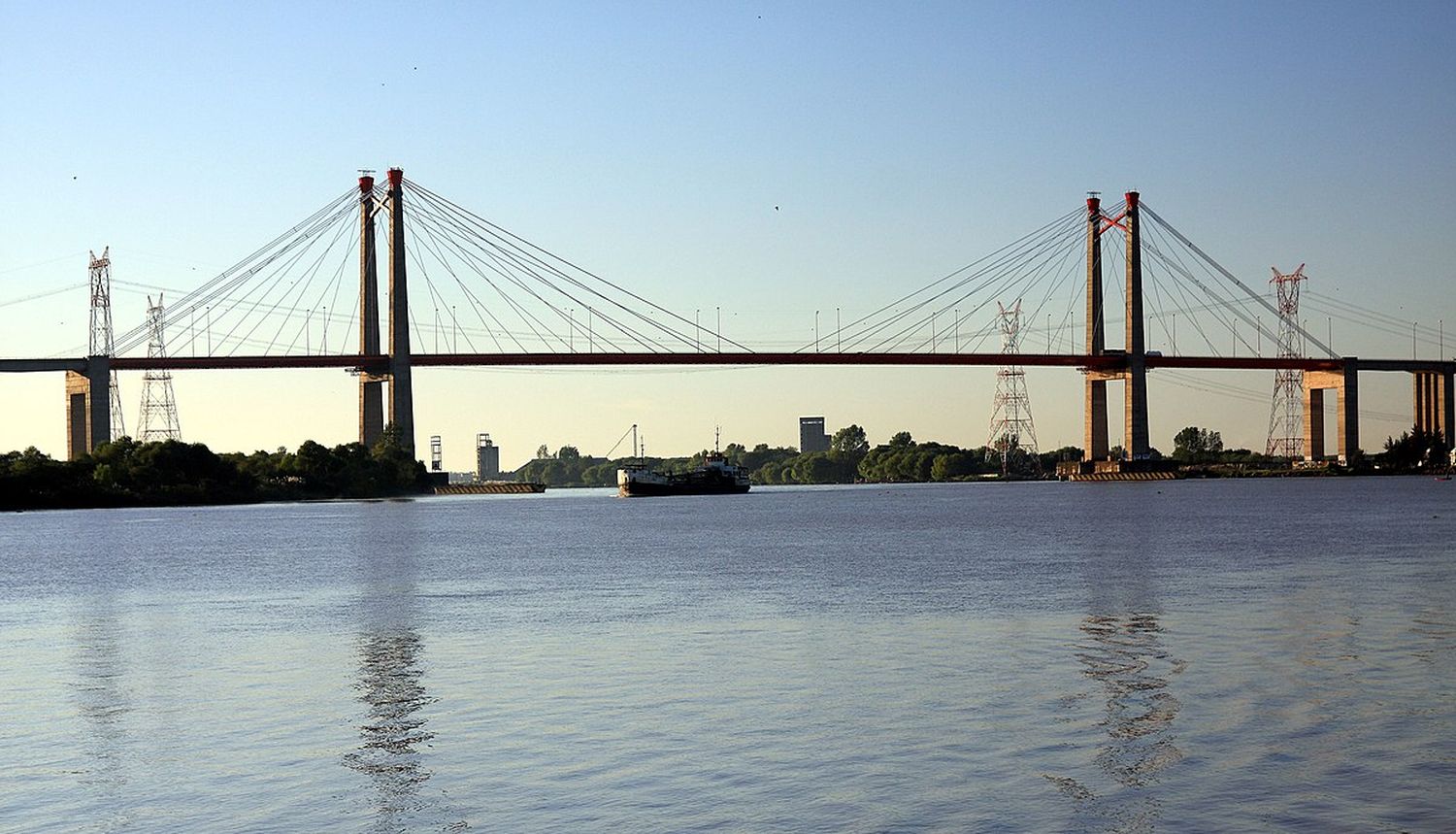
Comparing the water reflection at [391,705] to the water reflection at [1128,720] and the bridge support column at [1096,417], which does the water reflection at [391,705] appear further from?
the bridge support column at [1096,417]

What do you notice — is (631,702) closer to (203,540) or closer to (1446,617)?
(1446,617)

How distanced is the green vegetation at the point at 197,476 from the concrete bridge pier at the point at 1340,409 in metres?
60.0

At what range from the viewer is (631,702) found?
14.5 m

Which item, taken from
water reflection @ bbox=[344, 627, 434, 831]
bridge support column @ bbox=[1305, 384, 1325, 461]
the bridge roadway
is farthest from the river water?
bridge support column @ bbox=[1305, 384, 1325, 461]

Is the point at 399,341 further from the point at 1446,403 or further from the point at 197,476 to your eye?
the point at 1446,403

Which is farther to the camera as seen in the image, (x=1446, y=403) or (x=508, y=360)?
(x=1446, y=403)

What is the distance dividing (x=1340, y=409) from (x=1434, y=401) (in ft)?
47.1

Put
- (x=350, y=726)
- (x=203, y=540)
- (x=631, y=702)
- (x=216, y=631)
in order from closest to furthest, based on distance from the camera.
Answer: (x=350, y=726) < (x=631, y=702) < (x=216, y=631) < (x=203, y=540)

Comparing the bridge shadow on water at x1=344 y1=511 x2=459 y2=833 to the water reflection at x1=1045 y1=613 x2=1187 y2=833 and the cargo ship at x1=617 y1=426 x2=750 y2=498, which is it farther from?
the cargo ship at x1=617 y1=426 x2=750 y2=498

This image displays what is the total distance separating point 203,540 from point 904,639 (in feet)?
121

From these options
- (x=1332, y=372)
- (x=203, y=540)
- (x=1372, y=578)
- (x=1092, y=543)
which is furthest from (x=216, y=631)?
(x=1332, y=372)

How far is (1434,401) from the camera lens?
12212cm

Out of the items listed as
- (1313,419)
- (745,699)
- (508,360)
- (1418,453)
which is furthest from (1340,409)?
(745,699)

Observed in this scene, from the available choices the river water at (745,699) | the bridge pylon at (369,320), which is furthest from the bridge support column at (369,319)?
the river water at (745,699)
